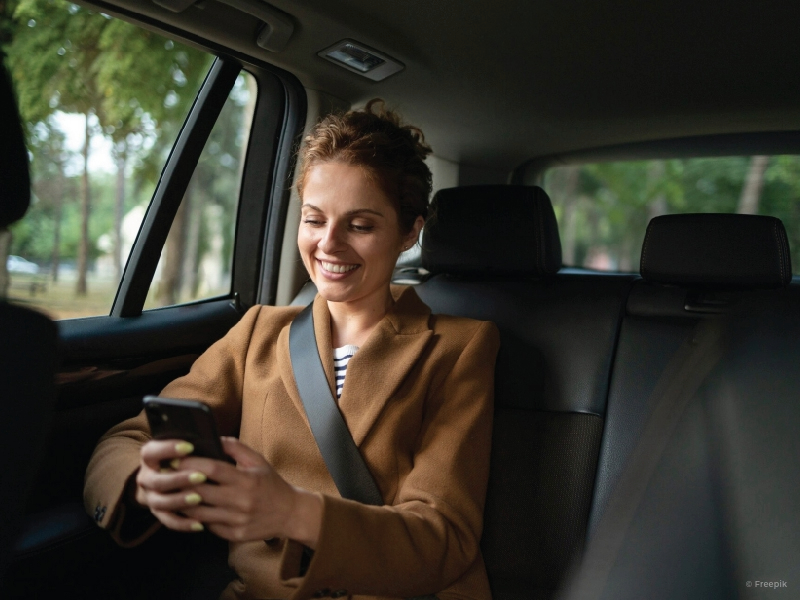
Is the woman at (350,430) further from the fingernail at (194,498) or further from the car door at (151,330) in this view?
the car door at (151,330)

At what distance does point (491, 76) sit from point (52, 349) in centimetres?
174

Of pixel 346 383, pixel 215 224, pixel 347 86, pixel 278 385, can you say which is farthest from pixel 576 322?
pixel 215 224

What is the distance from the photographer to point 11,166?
0.92 meters

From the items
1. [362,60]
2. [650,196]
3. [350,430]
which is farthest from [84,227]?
[650,196]

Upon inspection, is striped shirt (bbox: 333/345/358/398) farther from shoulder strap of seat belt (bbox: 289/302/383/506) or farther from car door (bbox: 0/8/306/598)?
car door (bbox: 0/8/306/598)

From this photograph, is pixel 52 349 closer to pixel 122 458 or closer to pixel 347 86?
pixel 122 458

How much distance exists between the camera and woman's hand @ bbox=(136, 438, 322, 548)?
110 cm

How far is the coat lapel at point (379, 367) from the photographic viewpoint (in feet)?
5.03

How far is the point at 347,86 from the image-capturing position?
233cm

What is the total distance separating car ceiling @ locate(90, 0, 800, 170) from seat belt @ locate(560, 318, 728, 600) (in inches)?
53.1

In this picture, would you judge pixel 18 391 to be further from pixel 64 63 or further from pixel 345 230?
pixel 64 63

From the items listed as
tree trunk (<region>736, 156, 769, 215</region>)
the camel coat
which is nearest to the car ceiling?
the camel coat

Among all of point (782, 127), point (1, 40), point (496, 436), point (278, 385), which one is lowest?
point (496, 436)

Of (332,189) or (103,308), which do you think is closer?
(332,189)
